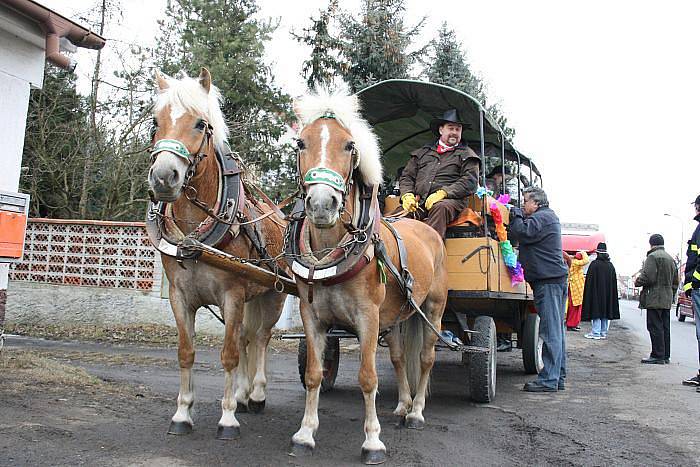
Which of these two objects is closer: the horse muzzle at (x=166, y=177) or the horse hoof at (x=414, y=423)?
the horse muzzle at (x=166, y=177)

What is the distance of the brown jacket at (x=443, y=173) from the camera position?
5.85m

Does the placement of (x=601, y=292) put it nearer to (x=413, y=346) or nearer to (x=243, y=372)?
(x=413, y=346)

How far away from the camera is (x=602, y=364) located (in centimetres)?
925

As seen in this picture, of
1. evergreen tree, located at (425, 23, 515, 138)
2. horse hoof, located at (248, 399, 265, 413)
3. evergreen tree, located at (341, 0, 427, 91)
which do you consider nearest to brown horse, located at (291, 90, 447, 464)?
horse hoof, located at (248, 399, 265, 413)

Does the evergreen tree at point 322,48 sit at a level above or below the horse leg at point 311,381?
above

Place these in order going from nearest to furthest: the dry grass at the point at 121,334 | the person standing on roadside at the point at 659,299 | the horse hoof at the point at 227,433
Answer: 1. the horse hoof at the point at 227,433
2. the person standing on roadside at the point at 659,299
3. the dry grass at the point at 121,334

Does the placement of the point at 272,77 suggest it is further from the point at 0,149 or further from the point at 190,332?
the point at 190,332

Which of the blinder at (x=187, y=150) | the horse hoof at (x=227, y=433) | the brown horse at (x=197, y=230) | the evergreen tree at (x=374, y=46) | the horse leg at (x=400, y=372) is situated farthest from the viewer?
the evergreen tree at (x=374, y=46)

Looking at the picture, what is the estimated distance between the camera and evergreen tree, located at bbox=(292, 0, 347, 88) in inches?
Answer: 575

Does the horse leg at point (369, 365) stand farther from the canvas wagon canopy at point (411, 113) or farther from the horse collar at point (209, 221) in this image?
the canvas wagon canopy at point (411, 113)

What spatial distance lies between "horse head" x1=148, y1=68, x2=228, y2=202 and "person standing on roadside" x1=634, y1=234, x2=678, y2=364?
7490mm

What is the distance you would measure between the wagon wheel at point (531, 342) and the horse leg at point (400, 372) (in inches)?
109

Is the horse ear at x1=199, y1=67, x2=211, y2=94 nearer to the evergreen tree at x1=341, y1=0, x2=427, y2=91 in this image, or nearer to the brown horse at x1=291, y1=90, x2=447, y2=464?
the brown horse at x1=291, y1=90, x2=447, y2=464

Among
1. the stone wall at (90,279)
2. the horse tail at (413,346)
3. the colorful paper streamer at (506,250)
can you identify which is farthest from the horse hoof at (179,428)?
the stone wall at (90,279)
